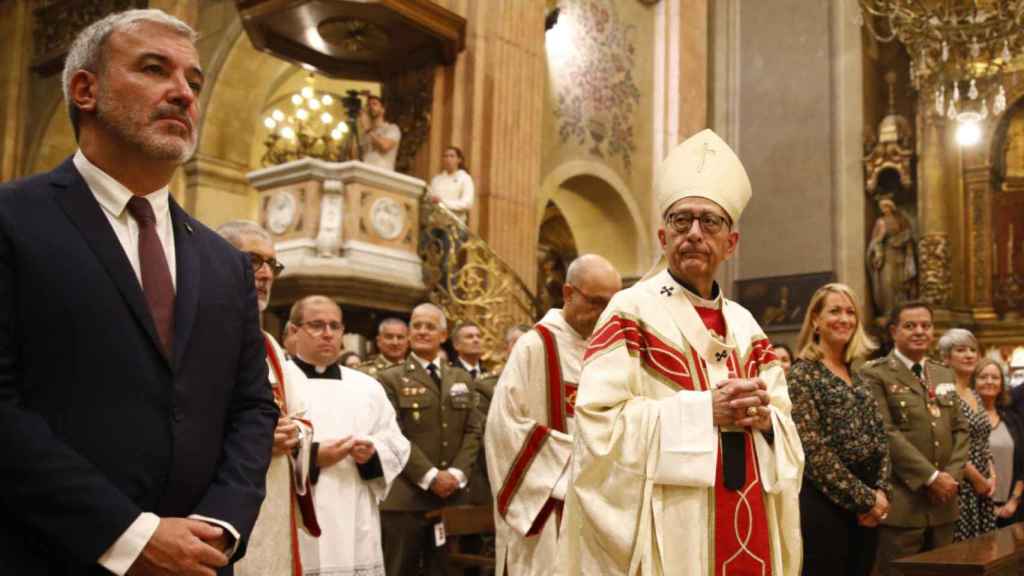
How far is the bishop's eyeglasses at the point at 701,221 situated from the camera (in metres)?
2.88

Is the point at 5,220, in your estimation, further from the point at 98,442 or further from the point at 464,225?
the point at 464,225

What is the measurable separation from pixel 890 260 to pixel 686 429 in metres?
14.8

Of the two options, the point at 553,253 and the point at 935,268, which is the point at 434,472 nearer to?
the point at 553,253

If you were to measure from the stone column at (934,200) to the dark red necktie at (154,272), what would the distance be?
1696 cm

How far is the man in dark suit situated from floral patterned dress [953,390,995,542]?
16.0ft

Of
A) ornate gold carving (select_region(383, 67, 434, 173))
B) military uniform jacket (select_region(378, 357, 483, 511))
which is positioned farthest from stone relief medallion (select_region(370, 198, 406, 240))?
military uniform jacket (select_region(378, 357, 483, 511))

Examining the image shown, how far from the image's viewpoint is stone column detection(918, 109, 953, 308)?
17234 millimetres

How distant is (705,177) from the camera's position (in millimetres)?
2928

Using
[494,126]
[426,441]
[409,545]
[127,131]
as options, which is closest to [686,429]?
[127,131]

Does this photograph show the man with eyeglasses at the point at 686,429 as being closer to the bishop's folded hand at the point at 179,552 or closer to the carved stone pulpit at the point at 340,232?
the bishop's folded hand at the point at 179,552

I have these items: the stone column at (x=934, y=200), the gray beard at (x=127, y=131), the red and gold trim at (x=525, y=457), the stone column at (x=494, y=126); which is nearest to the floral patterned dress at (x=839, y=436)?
the red and gold trim at (x=525, y=457)

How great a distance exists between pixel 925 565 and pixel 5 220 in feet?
10.4

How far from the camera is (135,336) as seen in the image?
6.00ft

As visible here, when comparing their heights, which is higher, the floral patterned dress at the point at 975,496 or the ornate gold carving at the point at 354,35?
the ornate gold carving at the point at 354,35
